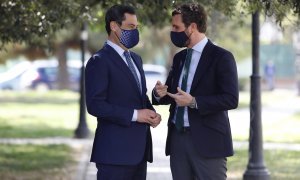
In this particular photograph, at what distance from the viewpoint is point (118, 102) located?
218 inches

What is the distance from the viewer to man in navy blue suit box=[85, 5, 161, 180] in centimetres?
545

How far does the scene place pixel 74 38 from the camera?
3647 cm

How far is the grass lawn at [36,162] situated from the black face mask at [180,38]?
17.6 ft

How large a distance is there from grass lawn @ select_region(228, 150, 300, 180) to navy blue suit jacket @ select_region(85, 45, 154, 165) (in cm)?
525

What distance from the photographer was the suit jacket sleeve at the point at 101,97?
541 cm

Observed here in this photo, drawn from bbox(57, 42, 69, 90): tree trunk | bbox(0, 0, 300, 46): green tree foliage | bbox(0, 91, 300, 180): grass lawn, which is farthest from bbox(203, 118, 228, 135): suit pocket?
bbox(57, 42, 69, 90): tree trunk

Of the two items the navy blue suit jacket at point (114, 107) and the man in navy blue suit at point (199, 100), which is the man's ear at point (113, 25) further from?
the man in navy blue suit at point (199, 100)

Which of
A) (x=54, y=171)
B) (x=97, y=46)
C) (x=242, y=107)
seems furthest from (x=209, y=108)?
(x=97, y=46)

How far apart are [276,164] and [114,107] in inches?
281

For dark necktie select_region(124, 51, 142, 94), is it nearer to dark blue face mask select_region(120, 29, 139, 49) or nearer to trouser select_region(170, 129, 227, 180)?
dark blue face mask select_region(120, 29, 139, 49)

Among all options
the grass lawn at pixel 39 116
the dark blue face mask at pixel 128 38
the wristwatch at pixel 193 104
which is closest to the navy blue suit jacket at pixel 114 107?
the dark blue face mask at pixel 128 38

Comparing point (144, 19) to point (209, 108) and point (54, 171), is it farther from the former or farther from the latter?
point (209, 108)

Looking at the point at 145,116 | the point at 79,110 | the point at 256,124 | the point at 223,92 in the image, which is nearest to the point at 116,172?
the point at 145,116

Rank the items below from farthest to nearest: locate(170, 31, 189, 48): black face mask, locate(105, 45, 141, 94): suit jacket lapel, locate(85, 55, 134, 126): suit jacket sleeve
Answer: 1. locate(170, 31, 189, 48): black face mask
2. locate(105, 45, 141, 94): suit jacket lapel
3. locate(85, 55, 134, 126): suit jacket sleeve
